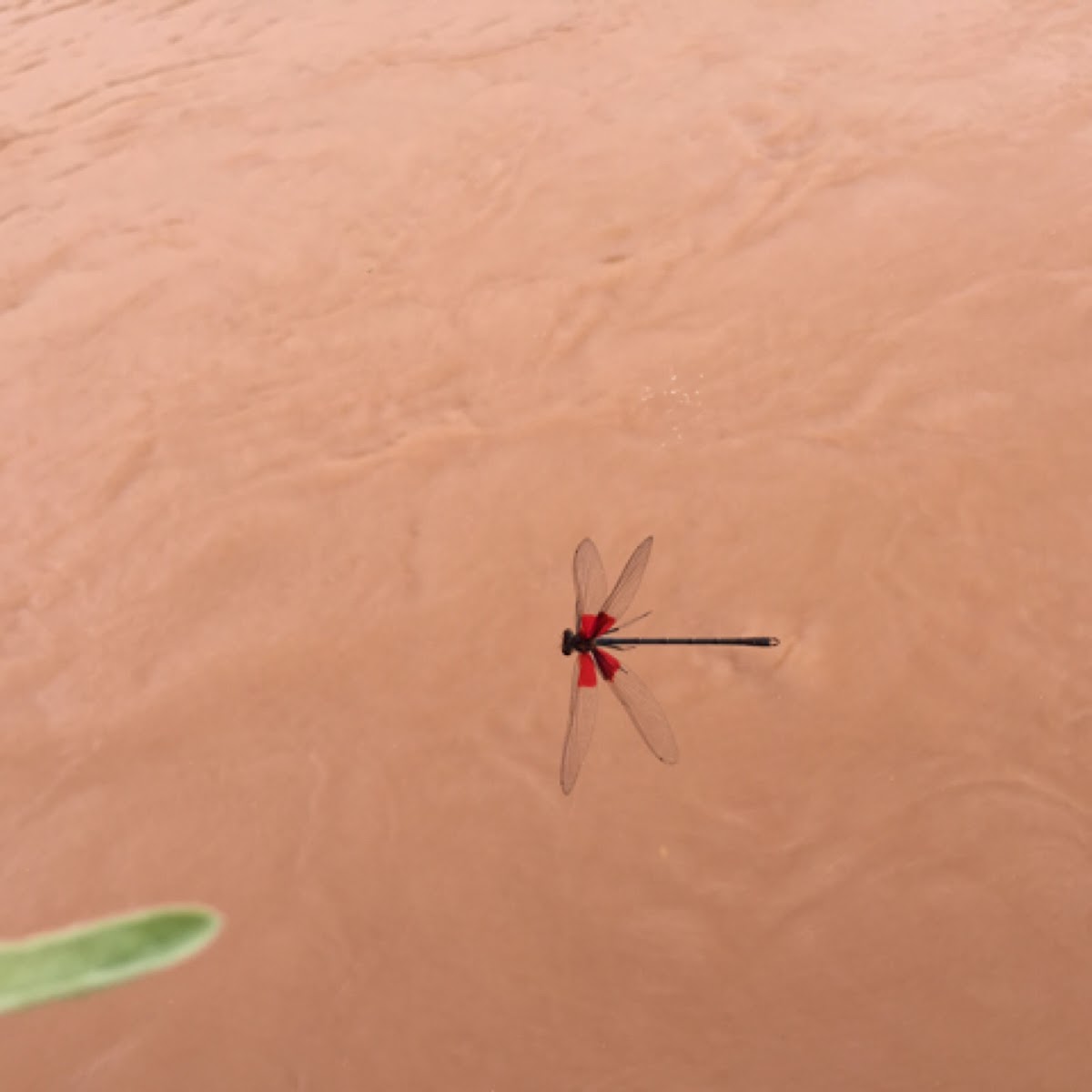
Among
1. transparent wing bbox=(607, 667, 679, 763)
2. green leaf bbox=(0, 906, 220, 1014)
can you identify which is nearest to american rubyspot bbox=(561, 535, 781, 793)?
transparent wing bbox=(607, 667, 679, 763)

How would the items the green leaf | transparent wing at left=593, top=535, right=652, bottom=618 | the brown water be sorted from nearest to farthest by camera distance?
the brown water → the green leaf → transparent wing at left=593, top=535, right=652, bottom=618

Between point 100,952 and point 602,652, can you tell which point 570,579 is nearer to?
point 602,652

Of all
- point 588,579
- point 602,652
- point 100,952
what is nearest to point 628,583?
point 588,579

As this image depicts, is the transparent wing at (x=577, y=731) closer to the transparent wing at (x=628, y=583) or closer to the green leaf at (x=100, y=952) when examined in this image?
the transparent wing at (x=628, y=583)

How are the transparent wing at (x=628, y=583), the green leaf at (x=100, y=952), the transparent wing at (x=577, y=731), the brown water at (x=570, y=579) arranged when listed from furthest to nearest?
the transparent wing at (x=628, y=583)
the transparent wing at (x=577, y=731)
the green leaf at (x=100, y=952)
the brown water at (x=570, y=579)

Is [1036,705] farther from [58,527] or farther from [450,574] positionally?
[58,527]

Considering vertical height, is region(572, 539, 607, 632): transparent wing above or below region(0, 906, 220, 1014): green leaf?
above

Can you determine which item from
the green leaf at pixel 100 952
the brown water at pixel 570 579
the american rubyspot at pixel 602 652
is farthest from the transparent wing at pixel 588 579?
the green leaf at pixel 100 952

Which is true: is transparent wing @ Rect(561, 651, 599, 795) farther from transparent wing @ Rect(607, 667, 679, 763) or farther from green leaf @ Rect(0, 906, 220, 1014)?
green leaf @ Rect(0, 906, 220, 1014)
